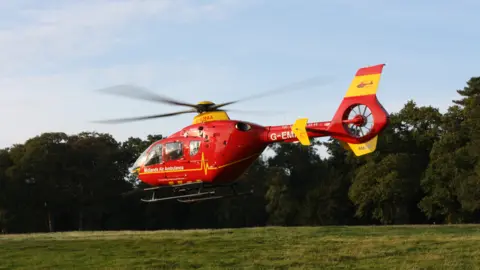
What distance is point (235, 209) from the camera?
8288 centimetres

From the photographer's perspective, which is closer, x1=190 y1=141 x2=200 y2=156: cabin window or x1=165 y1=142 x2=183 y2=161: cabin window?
x1=190 y1=141 x2=200 y2=156: cabin window

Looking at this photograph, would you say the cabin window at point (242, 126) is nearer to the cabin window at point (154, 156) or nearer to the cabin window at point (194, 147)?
the cabin window at point (194, 147)

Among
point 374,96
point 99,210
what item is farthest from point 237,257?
point 99,210

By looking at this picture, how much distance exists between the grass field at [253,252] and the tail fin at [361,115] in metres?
5.57

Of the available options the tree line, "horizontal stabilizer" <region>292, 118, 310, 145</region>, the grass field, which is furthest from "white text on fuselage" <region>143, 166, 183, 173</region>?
the tree line

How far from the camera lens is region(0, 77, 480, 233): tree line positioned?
231 ft

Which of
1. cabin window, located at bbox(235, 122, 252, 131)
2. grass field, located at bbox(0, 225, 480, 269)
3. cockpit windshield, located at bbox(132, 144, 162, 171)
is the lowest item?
grass field, located at bbox(0, 225, 480, 269)

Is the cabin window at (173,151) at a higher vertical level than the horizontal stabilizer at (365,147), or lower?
higher

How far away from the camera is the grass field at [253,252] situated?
30.8m

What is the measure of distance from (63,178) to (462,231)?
46.8 metres

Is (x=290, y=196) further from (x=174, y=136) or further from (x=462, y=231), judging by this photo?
(x=174, y=136)

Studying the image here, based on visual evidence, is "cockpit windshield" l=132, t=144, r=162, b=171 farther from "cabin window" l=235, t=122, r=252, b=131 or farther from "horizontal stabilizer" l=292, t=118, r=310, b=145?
"horizontal stabilizer" l=292, t=118, r=310, b=145

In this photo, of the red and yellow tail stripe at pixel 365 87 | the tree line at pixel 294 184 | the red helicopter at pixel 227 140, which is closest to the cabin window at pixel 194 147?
the red helicopter at pixel 227 140

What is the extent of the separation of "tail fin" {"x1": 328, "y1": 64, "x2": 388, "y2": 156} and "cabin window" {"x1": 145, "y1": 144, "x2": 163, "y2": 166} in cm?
834
